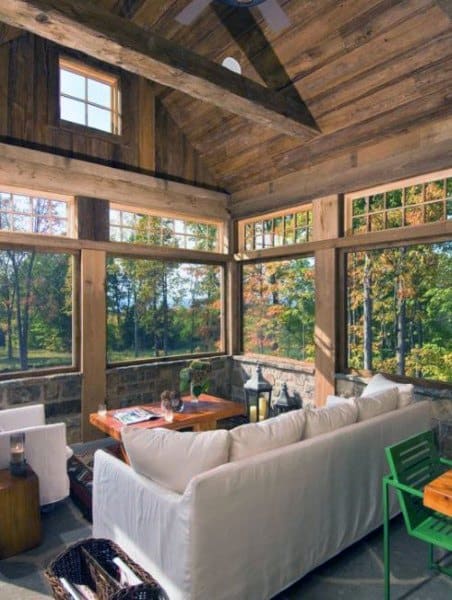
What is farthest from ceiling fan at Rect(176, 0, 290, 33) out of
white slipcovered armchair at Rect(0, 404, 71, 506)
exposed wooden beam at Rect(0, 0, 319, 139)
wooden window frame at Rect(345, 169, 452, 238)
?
white slipcovered armchair at Rect(0, 404, 71, 506)

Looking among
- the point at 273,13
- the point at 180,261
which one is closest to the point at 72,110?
the point at 180,261

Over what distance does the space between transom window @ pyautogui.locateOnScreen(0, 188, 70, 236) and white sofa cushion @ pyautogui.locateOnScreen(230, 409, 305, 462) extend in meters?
3.39

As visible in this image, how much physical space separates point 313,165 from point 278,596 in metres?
4.29

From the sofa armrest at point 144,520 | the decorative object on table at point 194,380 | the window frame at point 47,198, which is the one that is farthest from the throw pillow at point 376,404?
the window frame at point 47,198

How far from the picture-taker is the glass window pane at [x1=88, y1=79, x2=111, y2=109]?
15.7ft

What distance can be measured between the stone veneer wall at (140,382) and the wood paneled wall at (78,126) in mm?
2499

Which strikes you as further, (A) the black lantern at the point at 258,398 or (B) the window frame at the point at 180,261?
(B) the window frame at the point at 180,261

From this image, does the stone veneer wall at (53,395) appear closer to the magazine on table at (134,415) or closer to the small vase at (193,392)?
the magazine on table at (134,415)

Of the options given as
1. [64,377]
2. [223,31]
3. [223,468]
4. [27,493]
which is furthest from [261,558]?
[223,31]

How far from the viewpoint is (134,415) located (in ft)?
12.4

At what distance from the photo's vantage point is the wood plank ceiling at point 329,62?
3406mm

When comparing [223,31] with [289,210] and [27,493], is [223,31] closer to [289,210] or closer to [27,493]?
[289,210]

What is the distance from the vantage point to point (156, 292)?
5.36 meters

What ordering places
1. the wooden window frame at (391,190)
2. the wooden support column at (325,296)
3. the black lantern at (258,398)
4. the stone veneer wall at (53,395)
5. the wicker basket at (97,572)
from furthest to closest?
the wooden support column at (325,296) → the stone veneer wall at (53,395) → the black lantern at (258,398) → the wooden window frame at (391,190) → the wicker basket at (97,572)
